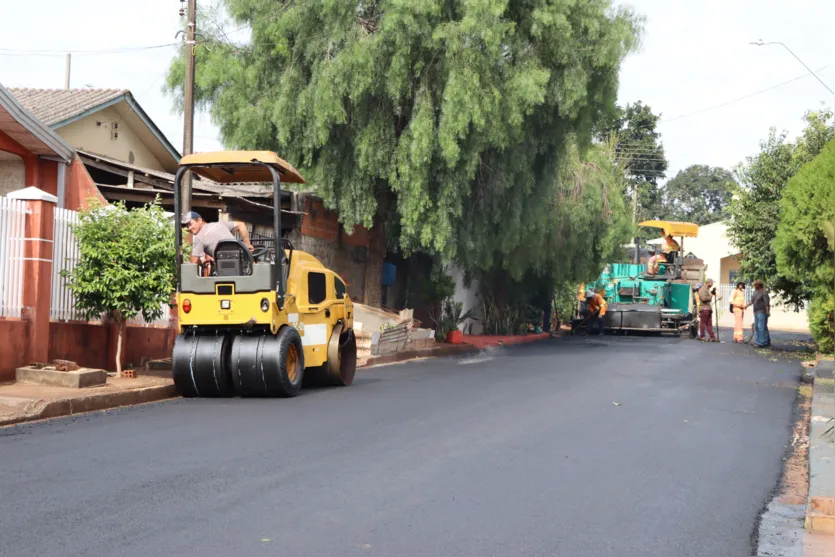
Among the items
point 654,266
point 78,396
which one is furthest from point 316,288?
point 654,266

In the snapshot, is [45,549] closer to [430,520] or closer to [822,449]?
[430,520]

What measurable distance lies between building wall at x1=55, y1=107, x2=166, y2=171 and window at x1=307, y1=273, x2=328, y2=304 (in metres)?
12.0

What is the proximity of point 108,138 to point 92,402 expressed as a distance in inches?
627

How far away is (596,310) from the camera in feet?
111

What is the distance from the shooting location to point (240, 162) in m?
12.8

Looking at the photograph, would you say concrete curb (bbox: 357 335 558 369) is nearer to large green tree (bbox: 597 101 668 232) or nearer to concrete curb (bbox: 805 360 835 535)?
concrete curb (bbox: 805 360 835 535)

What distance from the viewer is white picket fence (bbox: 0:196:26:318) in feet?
42.0

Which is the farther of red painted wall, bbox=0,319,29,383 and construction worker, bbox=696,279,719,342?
construction worker, bbox=696,279,719,342

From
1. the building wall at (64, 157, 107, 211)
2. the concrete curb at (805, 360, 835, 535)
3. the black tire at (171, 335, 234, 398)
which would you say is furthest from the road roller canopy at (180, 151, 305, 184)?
the concrete curb at (805, 360, 835, 535)

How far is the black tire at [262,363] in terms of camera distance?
12539 millimetres

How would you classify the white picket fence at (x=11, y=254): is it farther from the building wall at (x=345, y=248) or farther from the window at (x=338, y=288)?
the building wall at (x=345, y=248)

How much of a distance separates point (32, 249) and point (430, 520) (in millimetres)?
8637

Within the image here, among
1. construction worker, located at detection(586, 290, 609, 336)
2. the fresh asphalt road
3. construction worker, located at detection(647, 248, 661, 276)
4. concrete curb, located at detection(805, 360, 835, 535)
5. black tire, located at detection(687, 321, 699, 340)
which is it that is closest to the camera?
the fresh asphalt road

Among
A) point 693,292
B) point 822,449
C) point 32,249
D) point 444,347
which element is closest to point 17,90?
point 444,347
